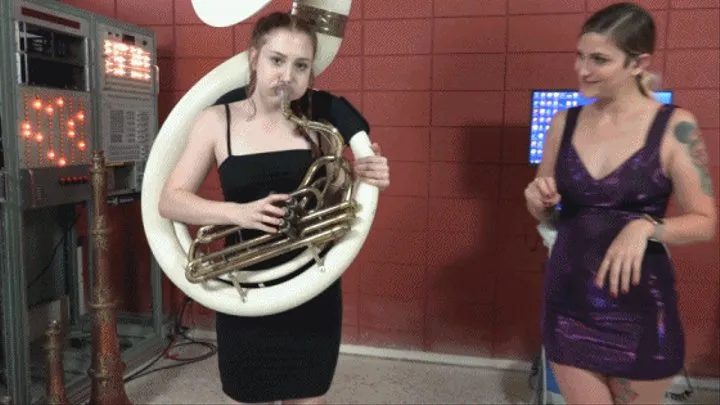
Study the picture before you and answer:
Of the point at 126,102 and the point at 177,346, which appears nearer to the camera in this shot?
the point at 126,102

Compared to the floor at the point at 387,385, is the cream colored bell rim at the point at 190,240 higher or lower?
higher

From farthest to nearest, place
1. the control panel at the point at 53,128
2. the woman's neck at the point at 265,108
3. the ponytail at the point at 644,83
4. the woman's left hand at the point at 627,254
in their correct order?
the control panel at the point at 53,128 → the woman's neck at the point at 265,108 → the ponytail at the point at 644,83 → the woman's left hand at the point at 627,254

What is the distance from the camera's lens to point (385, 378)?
104 inches

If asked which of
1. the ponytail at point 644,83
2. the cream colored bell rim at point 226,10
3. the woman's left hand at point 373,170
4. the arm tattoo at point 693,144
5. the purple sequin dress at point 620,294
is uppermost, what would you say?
the cream colored bell rim at point 226,10

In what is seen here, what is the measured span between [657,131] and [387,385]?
179cm

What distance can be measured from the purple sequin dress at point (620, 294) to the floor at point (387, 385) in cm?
134

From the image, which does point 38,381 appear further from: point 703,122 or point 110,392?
point 703,122

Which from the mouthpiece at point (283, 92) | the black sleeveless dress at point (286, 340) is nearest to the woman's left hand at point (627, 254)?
the black sleeveless dress at point (286, 340)

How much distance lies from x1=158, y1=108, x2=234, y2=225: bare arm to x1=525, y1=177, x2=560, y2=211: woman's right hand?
65 cm

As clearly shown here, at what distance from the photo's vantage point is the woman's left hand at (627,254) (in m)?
1.09

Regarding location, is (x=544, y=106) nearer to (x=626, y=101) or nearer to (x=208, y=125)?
(x=626, y=101)

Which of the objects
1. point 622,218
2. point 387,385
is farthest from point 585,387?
point 387,385

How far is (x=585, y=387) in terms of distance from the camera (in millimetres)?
1216

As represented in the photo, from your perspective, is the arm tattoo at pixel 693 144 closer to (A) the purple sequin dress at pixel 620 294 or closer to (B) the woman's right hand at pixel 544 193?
(A) the purple sequin dress at pixel 620 294
